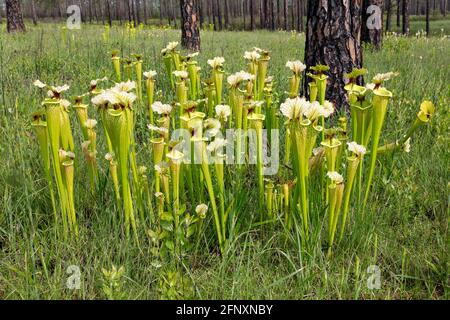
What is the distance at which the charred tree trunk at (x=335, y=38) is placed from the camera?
111 inches

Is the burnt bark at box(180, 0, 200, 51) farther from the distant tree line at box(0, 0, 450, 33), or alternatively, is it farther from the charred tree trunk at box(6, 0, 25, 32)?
the distant tree line at box(0, 0, 450, 33)

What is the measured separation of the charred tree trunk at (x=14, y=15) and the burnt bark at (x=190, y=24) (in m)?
5.60

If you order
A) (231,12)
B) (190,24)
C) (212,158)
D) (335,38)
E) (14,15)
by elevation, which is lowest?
(212,158)

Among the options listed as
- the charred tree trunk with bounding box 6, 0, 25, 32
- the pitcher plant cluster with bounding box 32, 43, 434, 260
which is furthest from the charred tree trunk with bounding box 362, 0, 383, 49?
the charred tree trunk with bounding box 6, 0, 25, 32

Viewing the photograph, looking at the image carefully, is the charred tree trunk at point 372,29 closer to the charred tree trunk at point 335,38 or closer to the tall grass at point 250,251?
the charred tree trunk at point 335,38

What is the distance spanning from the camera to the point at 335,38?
2867mm

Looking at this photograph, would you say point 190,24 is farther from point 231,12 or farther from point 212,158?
point 231,12

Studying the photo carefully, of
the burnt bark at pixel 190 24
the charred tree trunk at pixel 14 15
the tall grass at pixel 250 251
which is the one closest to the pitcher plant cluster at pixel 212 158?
the tall grass at pixel 250 251

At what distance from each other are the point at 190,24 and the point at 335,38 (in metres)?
4.77

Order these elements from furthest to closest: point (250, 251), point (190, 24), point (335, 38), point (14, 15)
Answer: point (14, 15), point (190, 24), point (335, 38), point (250, 251)

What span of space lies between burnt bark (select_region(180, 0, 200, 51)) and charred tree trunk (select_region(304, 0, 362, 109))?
175 inches

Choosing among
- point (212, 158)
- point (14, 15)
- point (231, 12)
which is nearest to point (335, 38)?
point (212, 158)

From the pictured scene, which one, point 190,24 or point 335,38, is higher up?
point 190,24
